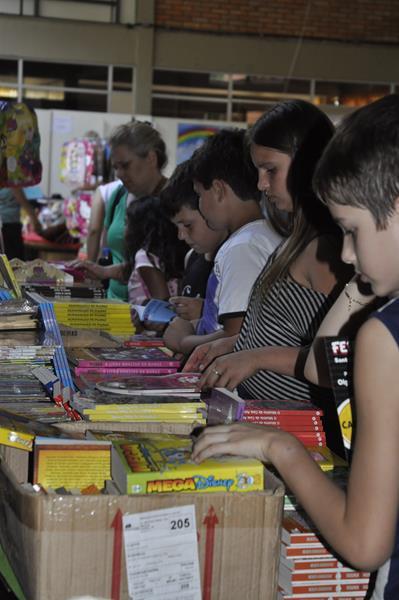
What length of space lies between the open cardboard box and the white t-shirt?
123 centimetres

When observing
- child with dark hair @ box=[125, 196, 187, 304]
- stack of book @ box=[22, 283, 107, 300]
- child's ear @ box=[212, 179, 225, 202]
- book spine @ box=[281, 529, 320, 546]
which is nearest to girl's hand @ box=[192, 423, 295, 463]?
book spine @ box=[281, 529, 320, 546]

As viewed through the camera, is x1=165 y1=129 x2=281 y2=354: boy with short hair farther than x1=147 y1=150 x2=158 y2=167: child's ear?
No

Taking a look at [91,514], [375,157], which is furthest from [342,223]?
[91,514]

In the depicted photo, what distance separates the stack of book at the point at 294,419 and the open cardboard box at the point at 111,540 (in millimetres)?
384

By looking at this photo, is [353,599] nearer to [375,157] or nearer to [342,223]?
[342,223]

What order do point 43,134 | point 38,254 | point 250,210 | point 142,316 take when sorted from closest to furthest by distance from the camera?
point 250,210
point 142,316
point 38,254
point 43,134

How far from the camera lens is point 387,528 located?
1.34 metres

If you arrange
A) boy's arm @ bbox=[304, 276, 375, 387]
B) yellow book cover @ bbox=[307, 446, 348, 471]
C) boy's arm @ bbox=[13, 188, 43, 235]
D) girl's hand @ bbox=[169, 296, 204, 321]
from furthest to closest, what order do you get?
boy's arm @ bbox=[13, 188, 43, 235] → girl's hand @ bbox=[169, 296, 204, 321] → boy's arm @ bbox=[304, 276, 375, 387] → yellow book cover @ bbox=[307, 446, 348, 471]

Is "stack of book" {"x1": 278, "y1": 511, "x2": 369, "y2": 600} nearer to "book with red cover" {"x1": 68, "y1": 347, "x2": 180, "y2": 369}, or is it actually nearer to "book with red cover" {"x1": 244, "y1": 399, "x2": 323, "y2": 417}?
"book with red cover" {"x1": 244, "y1": 399, "x2": 323, "y2": 417}

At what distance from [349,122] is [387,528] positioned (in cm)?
62

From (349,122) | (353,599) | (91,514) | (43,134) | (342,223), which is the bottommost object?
(353,599)

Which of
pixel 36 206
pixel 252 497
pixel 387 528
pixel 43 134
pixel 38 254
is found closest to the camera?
pixel 387 528

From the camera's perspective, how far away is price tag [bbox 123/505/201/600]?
4.67 ft

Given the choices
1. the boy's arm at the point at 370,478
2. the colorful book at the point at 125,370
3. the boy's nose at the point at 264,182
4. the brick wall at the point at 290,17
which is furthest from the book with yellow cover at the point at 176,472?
the brick wall at the point at 290,17
